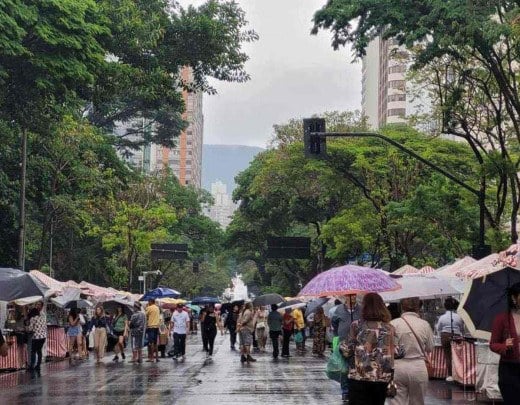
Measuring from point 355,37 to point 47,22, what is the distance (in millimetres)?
6894

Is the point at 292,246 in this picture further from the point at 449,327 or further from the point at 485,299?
the point at 485,299

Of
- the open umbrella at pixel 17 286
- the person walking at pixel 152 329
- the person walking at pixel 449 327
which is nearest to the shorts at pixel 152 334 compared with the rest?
the person walking at pixel 152 329

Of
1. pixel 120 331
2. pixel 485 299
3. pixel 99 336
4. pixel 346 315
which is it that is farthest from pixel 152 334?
pixel 485 299

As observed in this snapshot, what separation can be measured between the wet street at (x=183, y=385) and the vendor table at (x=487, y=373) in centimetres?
34

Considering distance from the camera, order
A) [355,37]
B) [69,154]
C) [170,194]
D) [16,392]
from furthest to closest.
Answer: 1. [170,194]
2. [69,154]
3. [355,37]
4. [16,392]

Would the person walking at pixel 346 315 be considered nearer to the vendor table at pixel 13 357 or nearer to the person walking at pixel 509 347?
the person walking at pixel 509 347

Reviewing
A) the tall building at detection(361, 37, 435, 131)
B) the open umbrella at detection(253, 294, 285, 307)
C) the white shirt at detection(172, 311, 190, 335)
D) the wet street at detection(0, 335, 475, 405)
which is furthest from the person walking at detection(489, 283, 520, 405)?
the tall building at detection(361, 37, 435, 131)

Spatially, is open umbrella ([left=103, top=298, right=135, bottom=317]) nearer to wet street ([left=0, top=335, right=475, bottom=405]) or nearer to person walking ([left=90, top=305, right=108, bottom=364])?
person walking ([left=90, top=305, right=108, bottom=364])

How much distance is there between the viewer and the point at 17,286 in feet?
67.8

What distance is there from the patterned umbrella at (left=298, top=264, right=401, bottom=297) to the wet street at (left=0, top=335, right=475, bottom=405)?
79.6 inches

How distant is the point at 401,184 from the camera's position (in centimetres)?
4100

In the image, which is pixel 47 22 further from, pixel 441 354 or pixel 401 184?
pixel 401 184

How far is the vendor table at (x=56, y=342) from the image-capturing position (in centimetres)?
3012

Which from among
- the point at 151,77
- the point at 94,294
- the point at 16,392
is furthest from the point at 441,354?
the point at 94,294
